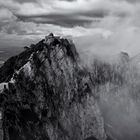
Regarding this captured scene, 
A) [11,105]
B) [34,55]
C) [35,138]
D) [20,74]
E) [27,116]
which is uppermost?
[34,55]

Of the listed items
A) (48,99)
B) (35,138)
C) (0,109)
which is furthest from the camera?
(48,99)

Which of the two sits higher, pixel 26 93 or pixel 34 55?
pixel 34 55

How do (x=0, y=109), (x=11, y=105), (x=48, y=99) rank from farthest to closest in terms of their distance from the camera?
1. (x=48, y=99)
2. (x=11, y=105)
3. (x=0, y=109)

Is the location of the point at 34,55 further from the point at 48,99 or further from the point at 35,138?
the point at 35,138

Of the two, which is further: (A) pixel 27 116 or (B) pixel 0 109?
(A) pixel 27 116

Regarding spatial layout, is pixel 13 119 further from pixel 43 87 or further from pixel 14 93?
pixel 43 87

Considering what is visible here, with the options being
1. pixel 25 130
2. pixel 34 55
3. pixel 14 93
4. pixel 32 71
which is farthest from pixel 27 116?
pixel 34 55

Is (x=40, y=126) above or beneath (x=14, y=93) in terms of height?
beneath

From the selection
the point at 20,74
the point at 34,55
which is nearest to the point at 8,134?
the point at 20,74

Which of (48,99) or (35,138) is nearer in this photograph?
(35,138)
